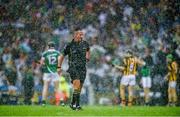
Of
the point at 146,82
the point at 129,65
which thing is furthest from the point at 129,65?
the point at 146,82

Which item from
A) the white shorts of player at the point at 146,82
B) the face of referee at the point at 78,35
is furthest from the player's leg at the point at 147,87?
the face of referee at the point at 78,35

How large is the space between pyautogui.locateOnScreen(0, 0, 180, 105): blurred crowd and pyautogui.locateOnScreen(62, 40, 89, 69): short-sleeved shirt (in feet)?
17.5

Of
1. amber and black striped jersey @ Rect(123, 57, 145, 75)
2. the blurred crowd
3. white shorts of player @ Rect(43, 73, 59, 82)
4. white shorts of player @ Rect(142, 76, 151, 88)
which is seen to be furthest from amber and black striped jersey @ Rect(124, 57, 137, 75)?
white shorts of player @ Rect(43, 73, 59, 82)

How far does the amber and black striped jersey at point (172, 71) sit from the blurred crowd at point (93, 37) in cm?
104

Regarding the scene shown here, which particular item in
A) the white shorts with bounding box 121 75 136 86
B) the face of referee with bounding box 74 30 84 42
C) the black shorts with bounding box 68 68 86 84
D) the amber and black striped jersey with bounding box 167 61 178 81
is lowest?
the black shorts with bounding box 68 68 86 84

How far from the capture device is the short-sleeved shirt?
11.9 m

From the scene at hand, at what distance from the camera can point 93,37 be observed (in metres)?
19.9

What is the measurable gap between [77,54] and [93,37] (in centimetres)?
802

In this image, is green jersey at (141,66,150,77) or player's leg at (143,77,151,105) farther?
green jersey at (141,66,150,77)

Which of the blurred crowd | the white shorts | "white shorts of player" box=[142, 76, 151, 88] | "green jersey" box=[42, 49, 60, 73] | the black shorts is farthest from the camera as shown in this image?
the blurred crowd

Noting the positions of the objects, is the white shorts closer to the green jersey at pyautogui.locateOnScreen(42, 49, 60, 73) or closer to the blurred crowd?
the blurred crowd

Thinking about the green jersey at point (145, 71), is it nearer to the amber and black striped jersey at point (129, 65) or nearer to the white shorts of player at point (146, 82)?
the white shorts of player at point (146, 82)

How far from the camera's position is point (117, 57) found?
1880 centimetres

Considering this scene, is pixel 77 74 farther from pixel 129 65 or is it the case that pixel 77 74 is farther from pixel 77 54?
pixel 129 65
